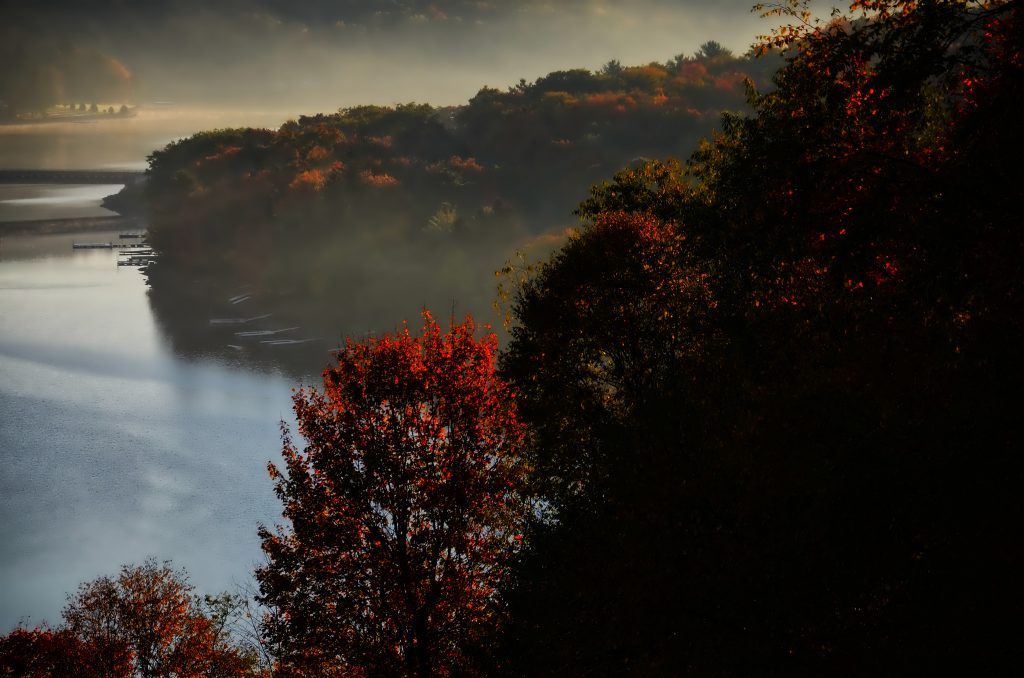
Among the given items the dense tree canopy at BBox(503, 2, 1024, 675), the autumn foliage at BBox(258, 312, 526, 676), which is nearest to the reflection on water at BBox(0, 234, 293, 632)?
the autumn foliage at BBox(258, 312, 526, 676)

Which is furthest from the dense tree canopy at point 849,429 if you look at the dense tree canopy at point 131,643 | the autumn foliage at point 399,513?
the dense tree canopy at point 131,643

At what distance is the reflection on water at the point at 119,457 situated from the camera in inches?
2394

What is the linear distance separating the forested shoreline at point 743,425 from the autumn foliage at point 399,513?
0.09 m

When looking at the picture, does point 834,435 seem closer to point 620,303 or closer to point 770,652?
point 770,652

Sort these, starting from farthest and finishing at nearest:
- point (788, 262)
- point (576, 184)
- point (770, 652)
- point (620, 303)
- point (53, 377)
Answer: point (576, 184), point (53, 377), point (620, 303), point (788, 262), point (770, 652)

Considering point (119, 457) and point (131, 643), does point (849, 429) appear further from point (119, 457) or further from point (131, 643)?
point (119, 457)

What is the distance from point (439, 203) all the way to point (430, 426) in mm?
121616

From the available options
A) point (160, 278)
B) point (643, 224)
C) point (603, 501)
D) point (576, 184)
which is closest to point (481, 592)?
point (603, 501)

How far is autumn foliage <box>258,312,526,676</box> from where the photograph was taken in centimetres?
2448

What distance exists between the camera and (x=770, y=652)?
12516 mm

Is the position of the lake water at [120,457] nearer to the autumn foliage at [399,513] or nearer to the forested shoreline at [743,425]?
the forested shoreline at [743,425]

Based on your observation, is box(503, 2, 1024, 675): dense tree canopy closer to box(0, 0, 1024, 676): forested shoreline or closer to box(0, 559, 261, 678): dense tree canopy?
box(0, 0, 1024, 676): forested shoreline

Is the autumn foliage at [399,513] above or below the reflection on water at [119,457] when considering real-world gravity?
above

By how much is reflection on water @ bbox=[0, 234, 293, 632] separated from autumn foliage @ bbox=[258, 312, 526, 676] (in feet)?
111
